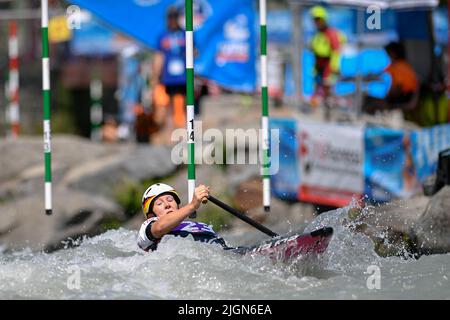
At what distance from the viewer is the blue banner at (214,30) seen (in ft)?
50.9

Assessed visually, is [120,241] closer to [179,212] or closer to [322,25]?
[179,212]

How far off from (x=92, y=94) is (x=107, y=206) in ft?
23.1

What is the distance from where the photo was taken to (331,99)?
51.4 feet

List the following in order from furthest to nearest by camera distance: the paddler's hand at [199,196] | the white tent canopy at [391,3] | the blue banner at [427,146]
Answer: the white tent canopy at [391,3]
the blue banner at [427,146]
the paddler's hand at [199,196]

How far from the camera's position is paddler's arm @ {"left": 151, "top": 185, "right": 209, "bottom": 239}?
8.30 meters

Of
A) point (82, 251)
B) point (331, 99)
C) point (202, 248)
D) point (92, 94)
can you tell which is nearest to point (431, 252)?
point (202, 248)

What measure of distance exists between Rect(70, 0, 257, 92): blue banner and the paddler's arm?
7068mm

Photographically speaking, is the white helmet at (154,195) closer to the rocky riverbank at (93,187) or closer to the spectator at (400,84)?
the rocky riverbank at (93,187)

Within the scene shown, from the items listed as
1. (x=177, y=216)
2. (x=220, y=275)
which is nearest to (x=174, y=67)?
(x=177, y=216)

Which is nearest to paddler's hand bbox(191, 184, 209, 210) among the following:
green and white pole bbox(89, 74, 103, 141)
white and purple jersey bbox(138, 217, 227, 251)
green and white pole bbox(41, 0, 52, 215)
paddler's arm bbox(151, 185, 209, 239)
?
paddler's arm bbox(151, 185, 209, 239)

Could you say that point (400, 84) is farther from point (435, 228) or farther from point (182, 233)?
point (182, 233)

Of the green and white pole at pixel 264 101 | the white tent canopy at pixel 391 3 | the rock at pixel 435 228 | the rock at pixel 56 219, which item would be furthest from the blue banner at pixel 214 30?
the rock at pixel 435 228

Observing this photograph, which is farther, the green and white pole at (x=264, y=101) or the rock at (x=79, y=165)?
the rock at (x=79, y=165)

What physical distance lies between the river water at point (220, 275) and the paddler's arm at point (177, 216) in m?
0.15
